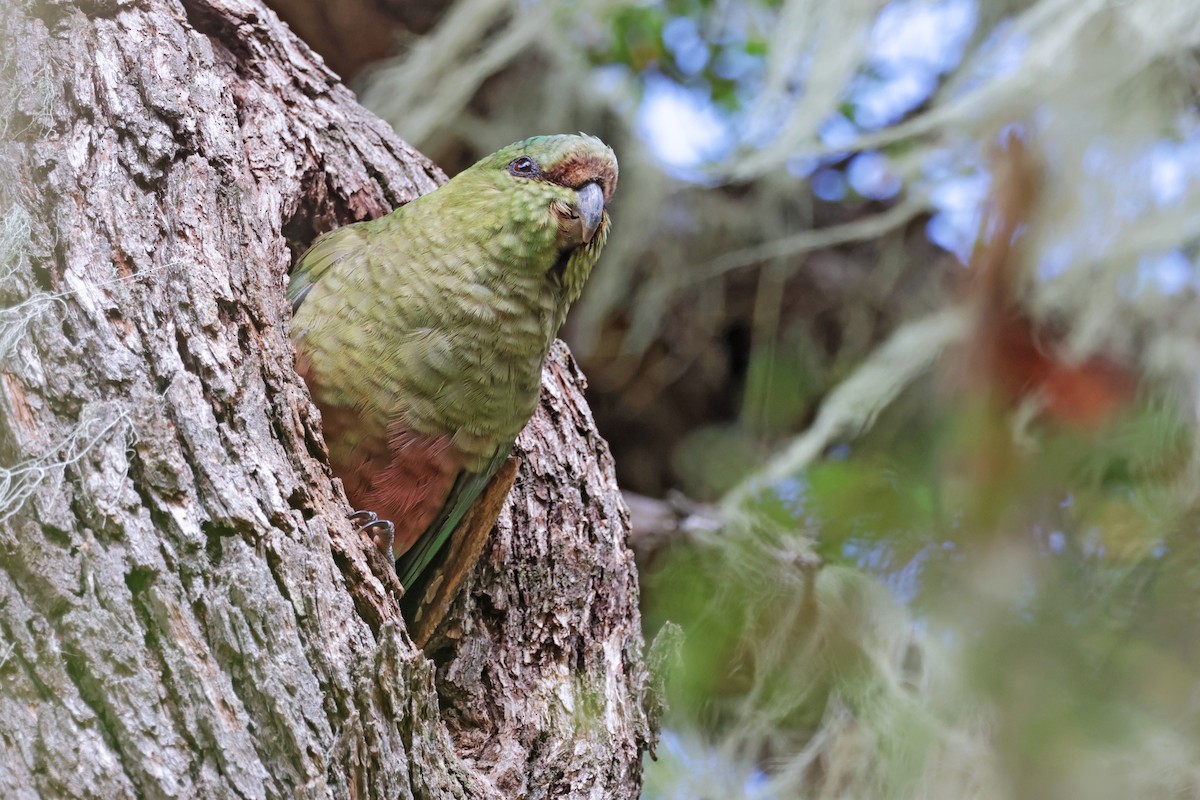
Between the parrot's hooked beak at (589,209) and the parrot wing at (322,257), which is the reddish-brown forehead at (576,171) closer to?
the parrot's hooked beak at (589,209)

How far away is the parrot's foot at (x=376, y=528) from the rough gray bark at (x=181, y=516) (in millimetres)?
267

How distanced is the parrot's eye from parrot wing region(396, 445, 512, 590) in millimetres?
628

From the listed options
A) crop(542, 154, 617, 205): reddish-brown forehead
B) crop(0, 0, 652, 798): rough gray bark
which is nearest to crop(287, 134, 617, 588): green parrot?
crop(542, 154, 617, 205): reddish-brown forehead

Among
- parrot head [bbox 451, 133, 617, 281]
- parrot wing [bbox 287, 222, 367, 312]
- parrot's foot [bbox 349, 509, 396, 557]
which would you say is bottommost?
parrot's foot [bbox 349, 509, 396, 557]

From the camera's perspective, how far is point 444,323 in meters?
2.32

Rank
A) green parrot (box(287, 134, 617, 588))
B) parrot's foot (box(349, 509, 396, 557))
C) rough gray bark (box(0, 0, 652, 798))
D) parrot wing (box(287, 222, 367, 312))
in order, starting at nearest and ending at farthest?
rough gray bark (box(0, 0, 652, 798)) → parrot's foot (box(349, 509, 396, 557)) → green parrot (box(287, 134, 617, 588)) → parrot wing (box(287, 222, 367, 312))

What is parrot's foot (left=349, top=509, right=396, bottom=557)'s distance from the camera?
86.0 inches

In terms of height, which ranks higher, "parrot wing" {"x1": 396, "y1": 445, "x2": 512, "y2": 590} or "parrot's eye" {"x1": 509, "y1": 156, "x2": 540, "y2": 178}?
"parrot's eye" {"x1": 509, "y1": 156, "x2": 540, "y2": 178}

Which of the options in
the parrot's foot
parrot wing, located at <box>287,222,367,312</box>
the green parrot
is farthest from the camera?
parrot wing, located at <box>287,222,367,312</box>

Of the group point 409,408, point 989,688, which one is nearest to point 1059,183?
point 989,688

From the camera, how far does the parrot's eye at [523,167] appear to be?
96.0 inches

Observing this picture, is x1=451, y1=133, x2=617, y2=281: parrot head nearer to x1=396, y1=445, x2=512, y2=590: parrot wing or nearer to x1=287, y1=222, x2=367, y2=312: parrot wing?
x1=287, y1=222, x2=367, y2=312: parrot wing

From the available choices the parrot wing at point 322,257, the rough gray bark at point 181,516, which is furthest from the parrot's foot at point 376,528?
the parrot wing at point 322,257

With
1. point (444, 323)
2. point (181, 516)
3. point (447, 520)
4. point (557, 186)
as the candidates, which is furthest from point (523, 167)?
point (181, 516)
